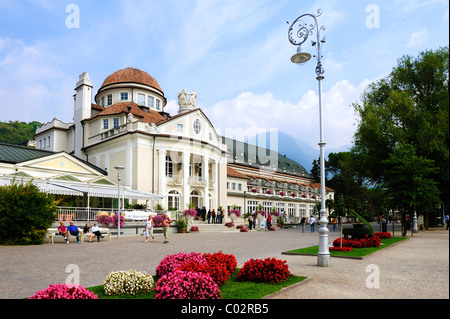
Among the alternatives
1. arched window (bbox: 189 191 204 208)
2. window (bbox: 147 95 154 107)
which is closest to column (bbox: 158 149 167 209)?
arched window (bbox: 189 191 204 208)

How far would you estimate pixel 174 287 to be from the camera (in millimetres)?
6195

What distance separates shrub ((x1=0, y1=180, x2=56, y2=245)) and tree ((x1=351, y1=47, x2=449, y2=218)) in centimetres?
2482

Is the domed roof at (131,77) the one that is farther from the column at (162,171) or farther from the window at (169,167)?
the column at (162,171)

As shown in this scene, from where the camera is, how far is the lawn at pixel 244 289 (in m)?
6.88

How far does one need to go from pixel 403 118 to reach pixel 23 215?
30178 mm

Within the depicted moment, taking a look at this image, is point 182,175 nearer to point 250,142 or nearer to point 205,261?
point 205,261

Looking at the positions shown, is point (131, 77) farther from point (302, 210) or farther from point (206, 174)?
point (302, 210)

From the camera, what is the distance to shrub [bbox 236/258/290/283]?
8.20 m

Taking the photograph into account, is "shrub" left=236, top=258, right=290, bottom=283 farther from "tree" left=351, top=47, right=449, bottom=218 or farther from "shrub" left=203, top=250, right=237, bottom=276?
"tree" left=351, top=47, right=449, bottom=218

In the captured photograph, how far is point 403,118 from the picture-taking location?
3123 cm

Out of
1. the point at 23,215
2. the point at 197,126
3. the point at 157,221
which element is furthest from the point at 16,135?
the point at 23,215

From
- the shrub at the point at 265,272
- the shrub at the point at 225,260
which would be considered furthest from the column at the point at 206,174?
the shrub at the point at 265,272
